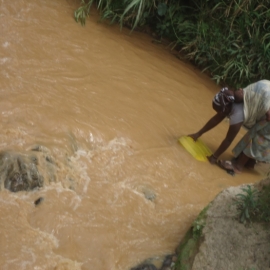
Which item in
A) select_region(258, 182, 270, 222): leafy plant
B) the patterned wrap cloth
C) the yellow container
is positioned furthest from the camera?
the yellow container

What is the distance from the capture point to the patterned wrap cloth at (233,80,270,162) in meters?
5.04

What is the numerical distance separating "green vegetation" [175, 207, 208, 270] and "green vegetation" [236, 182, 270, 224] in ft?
1.12

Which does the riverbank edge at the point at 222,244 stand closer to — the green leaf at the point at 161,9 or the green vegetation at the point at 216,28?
the green vegetation at the point at 216,28

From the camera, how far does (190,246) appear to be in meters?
3.67

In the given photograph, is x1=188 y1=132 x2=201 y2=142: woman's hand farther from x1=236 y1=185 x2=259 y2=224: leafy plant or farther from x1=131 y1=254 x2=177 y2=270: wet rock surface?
x1=131 y1=254 x2=177 y2=270: wet rock surface

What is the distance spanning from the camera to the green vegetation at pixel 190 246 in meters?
3.57

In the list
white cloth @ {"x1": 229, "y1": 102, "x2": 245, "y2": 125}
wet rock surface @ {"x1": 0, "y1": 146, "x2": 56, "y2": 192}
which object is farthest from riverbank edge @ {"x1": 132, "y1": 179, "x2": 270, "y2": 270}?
white cloth @ {"x1": 229, "y1": 102, "x2": 245, "y2": 125}

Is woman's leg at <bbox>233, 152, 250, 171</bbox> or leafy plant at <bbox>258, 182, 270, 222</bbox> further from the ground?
leafy plant at <bbox>258, 182, 270, 222</bbox>

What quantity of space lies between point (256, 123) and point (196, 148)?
0.75m

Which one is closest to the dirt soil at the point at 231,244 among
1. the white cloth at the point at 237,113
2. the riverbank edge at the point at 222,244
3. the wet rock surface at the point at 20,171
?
the riverbank edge at the point at 222,244

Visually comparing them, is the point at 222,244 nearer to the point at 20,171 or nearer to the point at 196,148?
the point at 20,171

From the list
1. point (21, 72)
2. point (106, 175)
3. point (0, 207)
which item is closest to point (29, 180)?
point (0, 207)

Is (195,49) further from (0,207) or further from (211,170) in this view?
(0,207)

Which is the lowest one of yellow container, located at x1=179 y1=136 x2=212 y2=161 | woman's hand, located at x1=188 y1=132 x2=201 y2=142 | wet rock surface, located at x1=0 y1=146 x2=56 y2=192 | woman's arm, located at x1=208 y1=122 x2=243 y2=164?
wet rock surface, located at x1=0 y1=146 x2=56 y2=192
